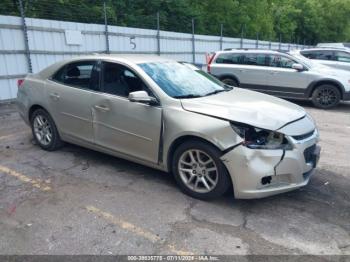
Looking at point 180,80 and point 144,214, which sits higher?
point 180,80

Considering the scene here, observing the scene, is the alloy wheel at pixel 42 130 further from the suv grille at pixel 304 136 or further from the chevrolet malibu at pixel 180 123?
the suv grille at pixel 304 136

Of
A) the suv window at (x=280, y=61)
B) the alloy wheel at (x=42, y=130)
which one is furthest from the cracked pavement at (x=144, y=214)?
the suv window at (x=280, y=61)

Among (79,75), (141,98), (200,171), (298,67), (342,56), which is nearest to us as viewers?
(200,171)

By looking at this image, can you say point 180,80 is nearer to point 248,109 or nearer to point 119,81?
point 119,81

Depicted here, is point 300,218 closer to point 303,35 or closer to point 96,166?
point 96,166

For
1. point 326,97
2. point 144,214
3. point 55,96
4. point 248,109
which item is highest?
point 248,109

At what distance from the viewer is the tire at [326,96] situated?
34.0 ft

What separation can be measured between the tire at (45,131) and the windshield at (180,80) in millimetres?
1863

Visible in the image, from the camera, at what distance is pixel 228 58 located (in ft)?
38.8

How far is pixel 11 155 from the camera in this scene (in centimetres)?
550

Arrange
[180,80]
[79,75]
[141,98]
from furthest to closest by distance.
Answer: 1. [79,75]
2. [180,80]
3. [141,98]

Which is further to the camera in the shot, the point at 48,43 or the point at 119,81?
the point at 48,43

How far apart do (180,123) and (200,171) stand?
585 millimetres

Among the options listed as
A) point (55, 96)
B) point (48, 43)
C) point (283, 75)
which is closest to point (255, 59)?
point (283, 75)
